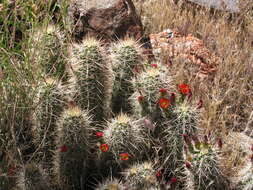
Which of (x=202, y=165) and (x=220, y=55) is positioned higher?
(x=202, y=165)

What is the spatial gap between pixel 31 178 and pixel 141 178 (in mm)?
735

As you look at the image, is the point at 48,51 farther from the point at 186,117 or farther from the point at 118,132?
the point at 186,117

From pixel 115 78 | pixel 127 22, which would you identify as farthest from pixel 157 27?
pixel 115 78

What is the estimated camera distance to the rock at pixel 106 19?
167 inches

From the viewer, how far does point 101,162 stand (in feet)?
10.4

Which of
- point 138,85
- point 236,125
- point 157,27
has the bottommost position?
point 236,125

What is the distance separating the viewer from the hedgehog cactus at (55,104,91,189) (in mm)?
2875

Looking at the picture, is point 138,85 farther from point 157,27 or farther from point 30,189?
point 157,27

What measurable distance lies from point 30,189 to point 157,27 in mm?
3118

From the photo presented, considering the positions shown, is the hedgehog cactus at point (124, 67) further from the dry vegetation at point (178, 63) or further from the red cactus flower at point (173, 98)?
the dry vegetation at point (178, 63)

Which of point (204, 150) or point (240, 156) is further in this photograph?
point (240, 156)

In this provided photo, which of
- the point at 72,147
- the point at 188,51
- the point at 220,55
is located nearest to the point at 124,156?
the point at 72,147

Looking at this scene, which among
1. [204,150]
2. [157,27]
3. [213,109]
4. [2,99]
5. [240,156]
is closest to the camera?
[204,150]

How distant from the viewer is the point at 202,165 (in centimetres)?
276
